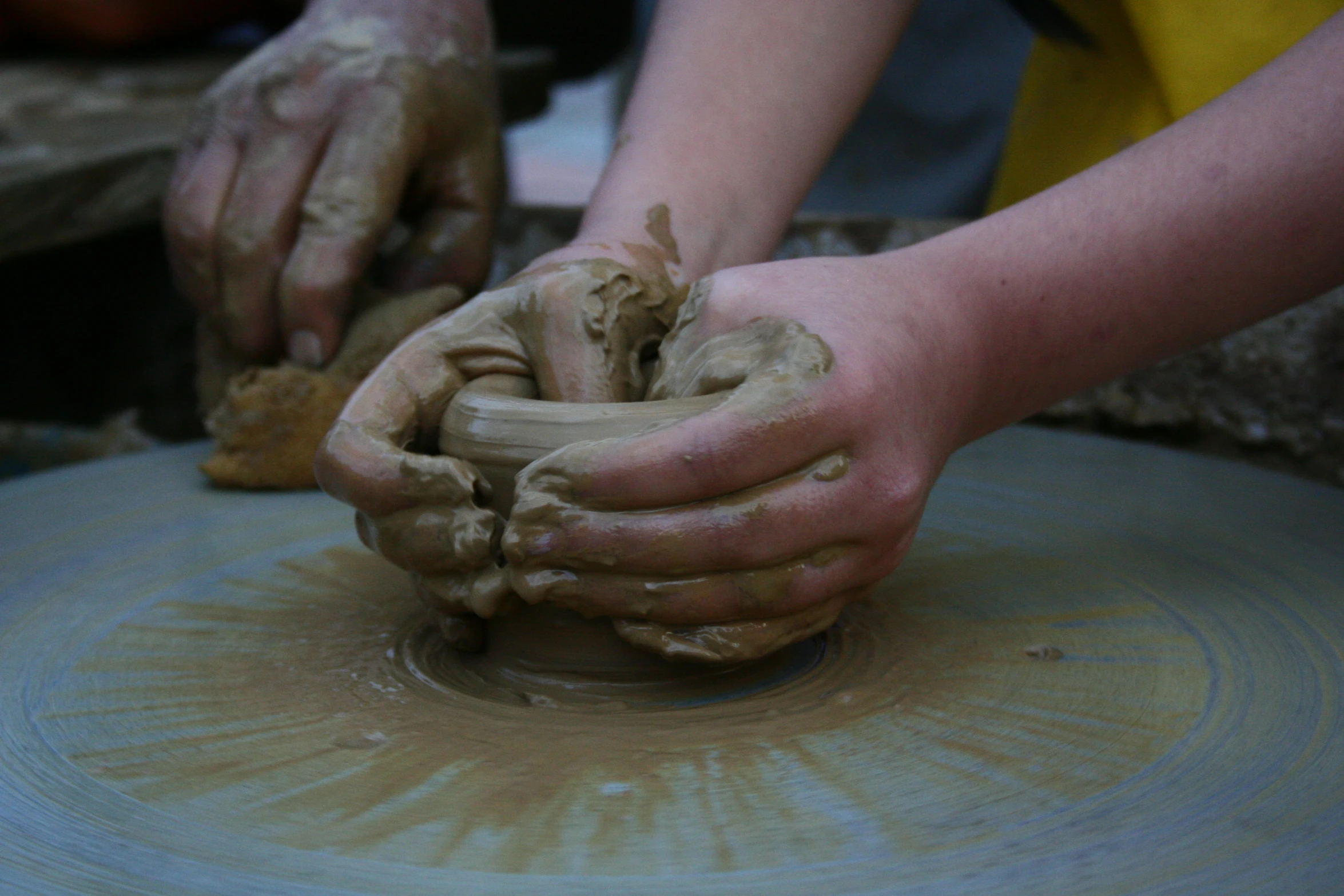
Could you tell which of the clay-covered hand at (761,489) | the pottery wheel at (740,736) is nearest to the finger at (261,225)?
the pottery wheel at (740,736)

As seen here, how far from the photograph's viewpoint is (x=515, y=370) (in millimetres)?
1030

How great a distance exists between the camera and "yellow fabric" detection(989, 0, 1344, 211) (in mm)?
1350

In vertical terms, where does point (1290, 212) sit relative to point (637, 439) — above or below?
above

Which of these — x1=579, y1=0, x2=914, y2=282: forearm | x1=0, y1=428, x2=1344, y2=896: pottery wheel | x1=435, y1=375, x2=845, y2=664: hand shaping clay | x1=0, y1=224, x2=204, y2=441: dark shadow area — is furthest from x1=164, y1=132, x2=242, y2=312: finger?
x1=0, y1=224, x2=204, y2=441: dark shadow area

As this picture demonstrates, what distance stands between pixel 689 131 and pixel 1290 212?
55 cm

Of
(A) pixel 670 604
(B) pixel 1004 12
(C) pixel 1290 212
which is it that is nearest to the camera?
(A) pixel 670 604

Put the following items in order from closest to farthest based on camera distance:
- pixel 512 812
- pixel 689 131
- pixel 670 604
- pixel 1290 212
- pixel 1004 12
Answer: pixel 512 812 → pixel 670 604 → pixel 1290 212 → pixel 689 131 → pixel 1004 12

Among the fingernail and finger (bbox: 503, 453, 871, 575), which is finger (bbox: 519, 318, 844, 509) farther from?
the fingernail

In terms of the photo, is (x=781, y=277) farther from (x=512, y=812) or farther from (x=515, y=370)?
(x=512, y=812)

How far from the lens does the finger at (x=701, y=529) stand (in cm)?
81

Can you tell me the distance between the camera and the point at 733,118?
4.09 ft

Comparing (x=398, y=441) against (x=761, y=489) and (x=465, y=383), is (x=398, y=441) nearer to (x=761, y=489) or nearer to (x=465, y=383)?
(x=465, y=383)

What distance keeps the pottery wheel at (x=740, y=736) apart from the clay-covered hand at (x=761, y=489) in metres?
0.08

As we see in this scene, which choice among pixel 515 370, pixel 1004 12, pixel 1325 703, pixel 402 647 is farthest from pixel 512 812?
pixel 1004 12
